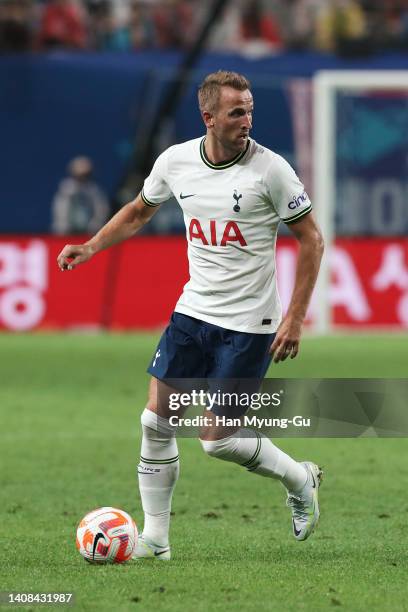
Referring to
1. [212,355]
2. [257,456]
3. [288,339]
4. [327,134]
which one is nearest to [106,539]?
[257,456]

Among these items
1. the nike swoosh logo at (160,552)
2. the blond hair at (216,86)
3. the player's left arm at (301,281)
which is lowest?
the nike swoosh logo at (160,552)

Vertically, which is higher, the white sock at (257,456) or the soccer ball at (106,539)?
the white sock at (257,456)

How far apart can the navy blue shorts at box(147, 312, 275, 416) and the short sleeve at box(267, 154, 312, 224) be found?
63 centimetres

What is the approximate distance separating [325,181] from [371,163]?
1.09 m

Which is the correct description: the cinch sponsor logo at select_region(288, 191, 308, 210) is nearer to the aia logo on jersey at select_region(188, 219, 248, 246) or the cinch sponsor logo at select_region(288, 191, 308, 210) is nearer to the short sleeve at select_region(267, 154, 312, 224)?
the short sleeve at select_region(267, 154, 312, 224)

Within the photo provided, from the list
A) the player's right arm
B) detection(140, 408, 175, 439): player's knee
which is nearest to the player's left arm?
detection(140, 408, 175, 439): player's knee

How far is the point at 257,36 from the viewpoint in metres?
22.6

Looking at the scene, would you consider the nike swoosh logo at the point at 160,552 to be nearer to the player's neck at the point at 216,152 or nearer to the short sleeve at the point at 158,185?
the short sleeve at the point at 158,185

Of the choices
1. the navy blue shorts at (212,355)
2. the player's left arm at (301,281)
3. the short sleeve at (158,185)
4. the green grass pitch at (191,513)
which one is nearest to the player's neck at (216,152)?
the short sleeve at (158,185)

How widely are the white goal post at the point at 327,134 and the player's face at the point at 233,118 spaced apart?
1238 cm

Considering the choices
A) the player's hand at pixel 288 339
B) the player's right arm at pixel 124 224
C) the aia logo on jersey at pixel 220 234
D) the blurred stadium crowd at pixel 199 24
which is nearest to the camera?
the player's hand at pixel 288 339

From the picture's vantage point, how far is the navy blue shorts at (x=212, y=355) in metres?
7.08

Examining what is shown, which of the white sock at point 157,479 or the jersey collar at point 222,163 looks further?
the white sock at point 157,479

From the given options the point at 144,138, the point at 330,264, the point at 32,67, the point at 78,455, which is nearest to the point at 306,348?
the point at 330,264
